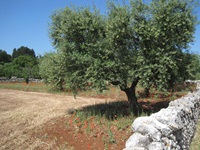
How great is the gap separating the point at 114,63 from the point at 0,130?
238 inches

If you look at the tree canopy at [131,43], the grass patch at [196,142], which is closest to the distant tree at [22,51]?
the tree canopy at [131,43]

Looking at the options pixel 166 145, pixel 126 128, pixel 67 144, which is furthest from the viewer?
pixel 126 128

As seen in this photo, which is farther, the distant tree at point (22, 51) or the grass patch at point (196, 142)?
the distant tree at point (22, 51)

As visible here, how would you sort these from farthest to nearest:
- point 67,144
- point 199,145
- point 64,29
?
point 64,29
point 67,144
point 199,145

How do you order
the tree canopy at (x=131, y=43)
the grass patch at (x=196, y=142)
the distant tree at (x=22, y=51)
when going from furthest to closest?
the distant tree at (x=22, y=51) < the tree canopy at (x=131, y=43) < the grass patch at (x=196, y=142)

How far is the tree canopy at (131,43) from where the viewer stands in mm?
8359

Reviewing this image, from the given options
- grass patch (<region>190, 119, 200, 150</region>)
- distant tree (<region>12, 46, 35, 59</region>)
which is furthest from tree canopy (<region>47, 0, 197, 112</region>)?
distant tree (<region>12, 46, 35, 59</region>)

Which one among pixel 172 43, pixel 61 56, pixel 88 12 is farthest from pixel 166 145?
pixel 88 12

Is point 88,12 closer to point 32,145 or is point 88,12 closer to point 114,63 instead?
point 114,63

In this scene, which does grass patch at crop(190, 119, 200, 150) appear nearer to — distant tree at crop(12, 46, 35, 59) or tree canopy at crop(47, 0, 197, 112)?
tree canopy at crop(47, 0, 197, 112)

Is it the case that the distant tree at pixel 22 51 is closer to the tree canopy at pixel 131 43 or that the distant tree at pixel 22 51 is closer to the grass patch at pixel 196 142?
the tree canopy at pixel 131 43

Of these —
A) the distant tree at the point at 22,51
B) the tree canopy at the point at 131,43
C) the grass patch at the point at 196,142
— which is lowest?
the grass patch at the point at 196,142

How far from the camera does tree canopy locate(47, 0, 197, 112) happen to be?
8.36 m

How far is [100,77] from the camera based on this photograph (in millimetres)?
8867
